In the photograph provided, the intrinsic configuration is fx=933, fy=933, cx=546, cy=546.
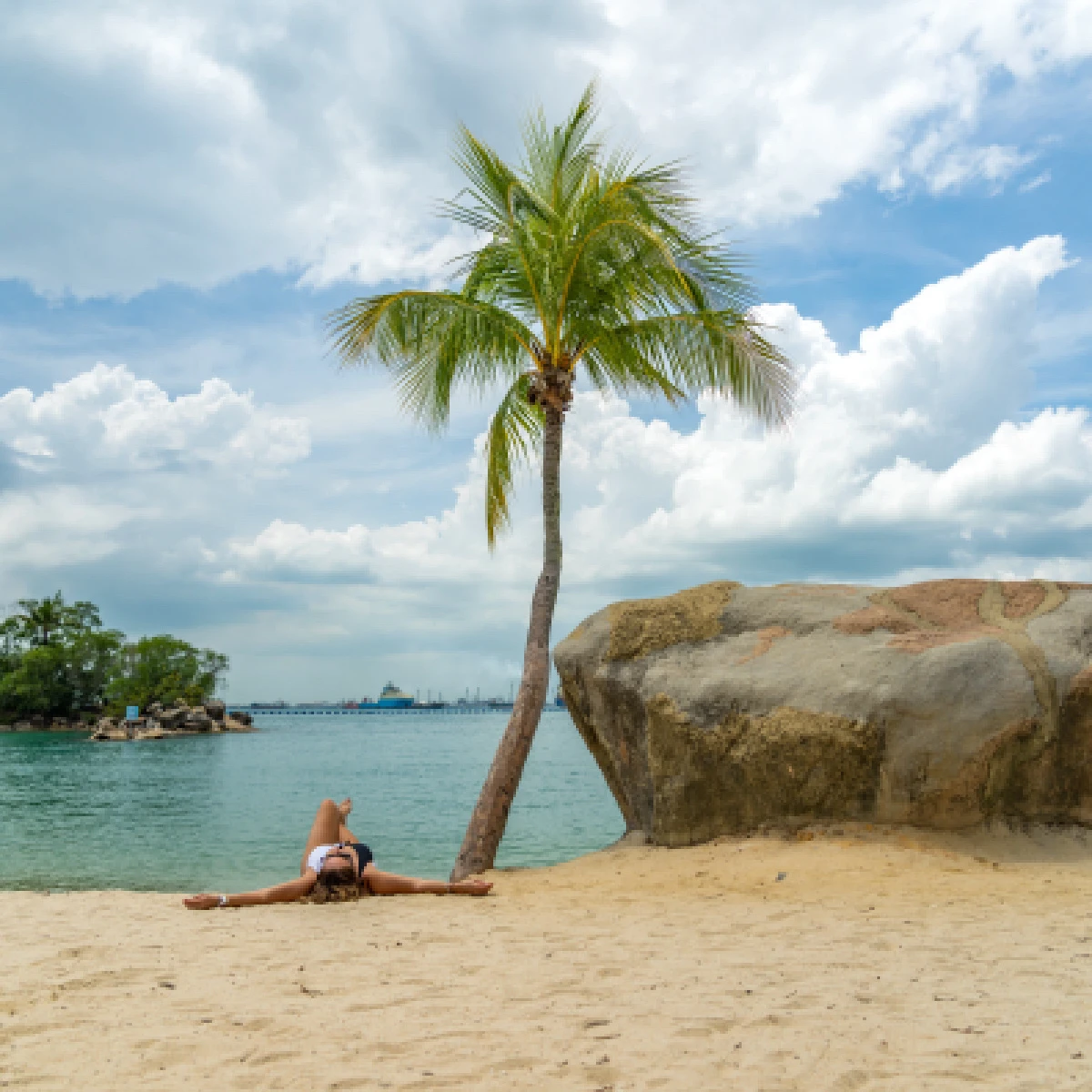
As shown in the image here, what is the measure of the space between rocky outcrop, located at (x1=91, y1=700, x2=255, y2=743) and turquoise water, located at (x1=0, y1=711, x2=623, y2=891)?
28597 mm

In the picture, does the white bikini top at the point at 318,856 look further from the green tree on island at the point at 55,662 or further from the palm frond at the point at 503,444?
the green tree on island at the point at 55,662

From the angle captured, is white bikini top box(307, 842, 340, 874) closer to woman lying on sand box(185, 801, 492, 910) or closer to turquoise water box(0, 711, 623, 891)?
woman lying on sand box(185, 801, 492, 910)

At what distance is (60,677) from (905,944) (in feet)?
317

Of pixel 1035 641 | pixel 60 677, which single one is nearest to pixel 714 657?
pixel 1035 641

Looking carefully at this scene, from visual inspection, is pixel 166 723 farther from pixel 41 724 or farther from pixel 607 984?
pixel 607 984

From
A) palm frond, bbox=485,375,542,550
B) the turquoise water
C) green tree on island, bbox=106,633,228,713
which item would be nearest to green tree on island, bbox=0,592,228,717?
green tree on island, bbox=106,633,228,713

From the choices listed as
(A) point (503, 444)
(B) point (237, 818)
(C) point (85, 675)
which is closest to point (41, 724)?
(C) point (85, 675)

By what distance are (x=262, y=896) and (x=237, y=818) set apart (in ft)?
54.4

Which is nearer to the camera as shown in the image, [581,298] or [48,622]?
[581,298]

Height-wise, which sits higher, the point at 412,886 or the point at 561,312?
the point at 561,312

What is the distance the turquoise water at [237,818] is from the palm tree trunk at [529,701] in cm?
452

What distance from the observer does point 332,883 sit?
25.6 feet

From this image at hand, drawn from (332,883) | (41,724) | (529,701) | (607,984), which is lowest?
(41,724)

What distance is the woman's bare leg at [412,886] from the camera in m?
8.08
